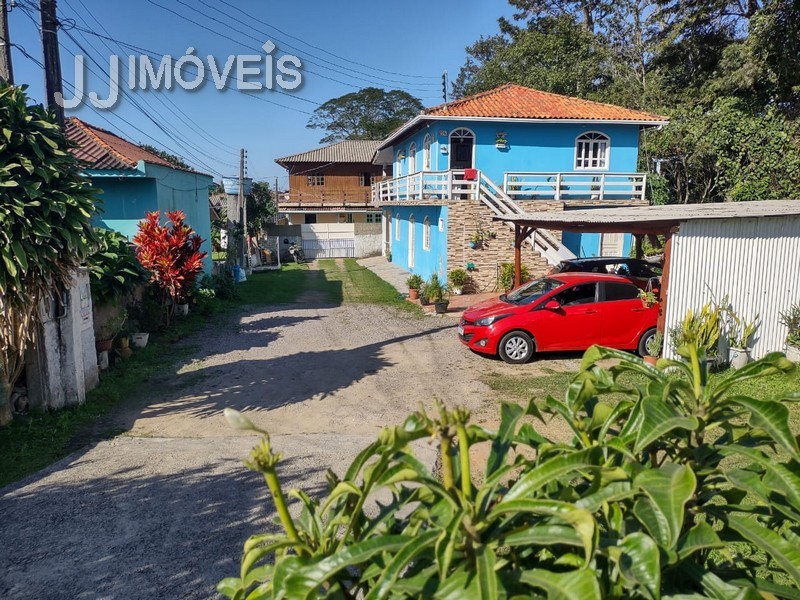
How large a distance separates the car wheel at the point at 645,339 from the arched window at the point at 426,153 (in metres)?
13.4

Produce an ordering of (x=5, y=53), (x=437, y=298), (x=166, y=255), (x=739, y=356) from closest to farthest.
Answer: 1. (x=5, y=53)
2. (x=739, y=356)
3. (x=166, y=255)
4. (x=437, y=298)

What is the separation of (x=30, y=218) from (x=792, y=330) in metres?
11.4

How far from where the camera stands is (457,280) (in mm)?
18422

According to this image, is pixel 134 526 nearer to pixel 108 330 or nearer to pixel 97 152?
pixel 108 330

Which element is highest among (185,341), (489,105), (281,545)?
(489,105)

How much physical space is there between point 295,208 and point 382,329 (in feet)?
99.3

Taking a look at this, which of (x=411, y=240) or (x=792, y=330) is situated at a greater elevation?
(x=411, y=240)

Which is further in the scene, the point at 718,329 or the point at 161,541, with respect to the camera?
the point at 718,329

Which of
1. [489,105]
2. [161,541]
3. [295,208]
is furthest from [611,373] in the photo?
[295,208]

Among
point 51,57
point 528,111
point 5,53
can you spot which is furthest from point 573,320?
point 528,111

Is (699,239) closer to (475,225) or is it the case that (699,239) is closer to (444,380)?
(444,380)

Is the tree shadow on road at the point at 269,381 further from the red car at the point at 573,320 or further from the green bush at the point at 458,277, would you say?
the green bush at the point at 458,277

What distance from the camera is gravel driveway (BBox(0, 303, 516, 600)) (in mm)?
4461

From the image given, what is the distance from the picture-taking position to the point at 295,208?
140ft
